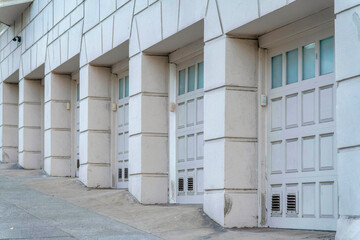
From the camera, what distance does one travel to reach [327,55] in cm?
951

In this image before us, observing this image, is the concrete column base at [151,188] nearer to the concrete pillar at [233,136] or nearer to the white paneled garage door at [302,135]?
the concrete pillar at [233,136]

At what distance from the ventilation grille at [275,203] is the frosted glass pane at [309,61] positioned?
1.82 m

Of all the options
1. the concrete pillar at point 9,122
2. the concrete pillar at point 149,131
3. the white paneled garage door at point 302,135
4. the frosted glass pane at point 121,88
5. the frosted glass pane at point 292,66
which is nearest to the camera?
the white paneled garage door at point 302,135

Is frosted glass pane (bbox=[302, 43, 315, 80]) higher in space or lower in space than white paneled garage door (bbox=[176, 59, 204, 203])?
higher

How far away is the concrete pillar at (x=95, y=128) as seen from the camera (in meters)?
15.5

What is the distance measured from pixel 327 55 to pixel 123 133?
6.84 meters

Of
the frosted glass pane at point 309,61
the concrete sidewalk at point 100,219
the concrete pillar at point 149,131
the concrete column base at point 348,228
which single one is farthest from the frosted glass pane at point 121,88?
the concrete column base at point 348,228

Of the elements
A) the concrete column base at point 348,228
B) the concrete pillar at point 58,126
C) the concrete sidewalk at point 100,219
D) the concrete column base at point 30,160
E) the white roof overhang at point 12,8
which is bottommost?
the concrete sidewalk at point 100,219

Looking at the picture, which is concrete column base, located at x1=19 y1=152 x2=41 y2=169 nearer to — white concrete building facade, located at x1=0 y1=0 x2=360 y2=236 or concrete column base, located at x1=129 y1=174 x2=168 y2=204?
white concrete building facade, located at x1=0 y1=0 x2=360 y2=236

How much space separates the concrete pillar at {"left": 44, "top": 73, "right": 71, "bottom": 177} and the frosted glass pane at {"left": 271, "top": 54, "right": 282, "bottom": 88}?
885 cm

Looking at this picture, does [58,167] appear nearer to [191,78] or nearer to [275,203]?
[191,78]

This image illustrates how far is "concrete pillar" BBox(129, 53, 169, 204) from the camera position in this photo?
13.0 meters

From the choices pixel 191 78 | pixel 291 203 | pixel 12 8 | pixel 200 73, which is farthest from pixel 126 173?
pixel 12 8

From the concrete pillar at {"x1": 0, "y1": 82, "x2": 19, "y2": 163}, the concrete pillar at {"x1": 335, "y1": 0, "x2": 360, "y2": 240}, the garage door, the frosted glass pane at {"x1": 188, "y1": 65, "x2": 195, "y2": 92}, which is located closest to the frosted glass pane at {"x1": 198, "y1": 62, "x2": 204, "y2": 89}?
the frosted glass pane at {"x1": 188, "y1": 65, "x2": 195, "y2": 92}
